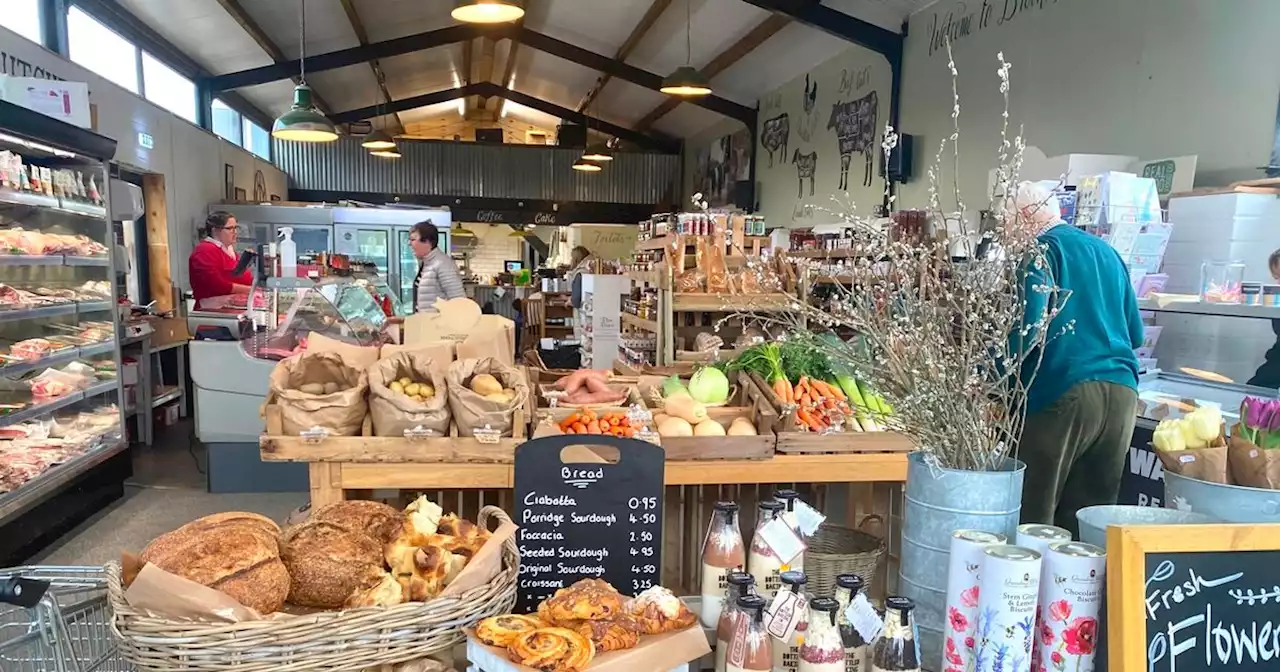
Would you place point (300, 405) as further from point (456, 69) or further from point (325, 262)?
point (456, 69)

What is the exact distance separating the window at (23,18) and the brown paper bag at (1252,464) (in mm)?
6824

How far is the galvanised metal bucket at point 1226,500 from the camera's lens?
1.29m

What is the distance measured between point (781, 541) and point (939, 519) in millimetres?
261

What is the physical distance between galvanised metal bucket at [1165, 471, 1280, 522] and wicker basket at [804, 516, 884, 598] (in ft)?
1.99

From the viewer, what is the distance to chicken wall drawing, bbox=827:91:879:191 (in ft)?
28.6

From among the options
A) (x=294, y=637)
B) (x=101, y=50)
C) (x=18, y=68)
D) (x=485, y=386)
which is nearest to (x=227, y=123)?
(x=101, y=50)

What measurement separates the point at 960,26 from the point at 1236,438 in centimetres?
665

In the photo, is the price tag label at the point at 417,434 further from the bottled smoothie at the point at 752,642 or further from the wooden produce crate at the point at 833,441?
the bottled smoothie at the point at 752,642

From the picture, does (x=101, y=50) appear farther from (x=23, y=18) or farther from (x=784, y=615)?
(x=784, y=615)

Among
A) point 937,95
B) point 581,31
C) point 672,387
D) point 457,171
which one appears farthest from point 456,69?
point 672,387

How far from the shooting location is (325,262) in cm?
866

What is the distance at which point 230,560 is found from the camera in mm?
1310

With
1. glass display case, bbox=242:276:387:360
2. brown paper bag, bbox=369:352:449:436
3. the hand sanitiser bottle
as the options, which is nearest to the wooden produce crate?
brown paper bag, bbox=369:352:449:436

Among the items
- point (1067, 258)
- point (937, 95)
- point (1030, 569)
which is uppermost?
point (937, 95)
